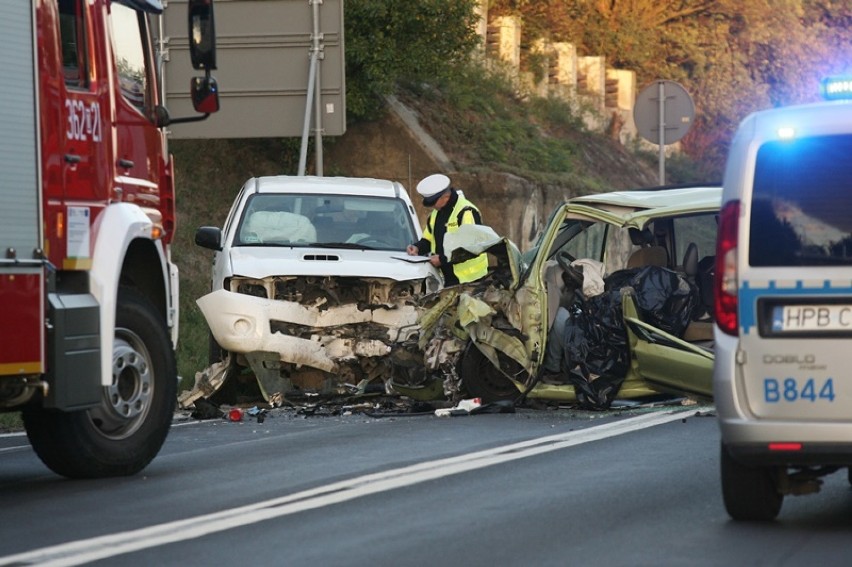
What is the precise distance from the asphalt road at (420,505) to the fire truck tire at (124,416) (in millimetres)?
127

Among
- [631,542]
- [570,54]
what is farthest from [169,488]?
[570,54]

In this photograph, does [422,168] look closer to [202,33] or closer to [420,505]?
[202,33]

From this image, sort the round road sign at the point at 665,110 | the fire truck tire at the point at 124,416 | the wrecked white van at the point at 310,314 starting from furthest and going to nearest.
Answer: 1. the round road sign at the point at 665,110
2. the wrecked white van at the point at 310,314
3. the fire truck tire at the point at 124,416

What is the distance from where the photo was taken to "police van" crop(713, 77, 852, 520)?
7652mm

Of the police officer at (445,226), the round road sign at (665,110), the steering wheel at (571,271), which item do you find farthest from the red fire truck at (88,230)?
the round road sign at (665,110)

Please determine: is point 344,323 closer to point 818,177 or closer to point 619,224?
point 619,224

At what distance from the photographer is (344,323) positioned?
1462 cm

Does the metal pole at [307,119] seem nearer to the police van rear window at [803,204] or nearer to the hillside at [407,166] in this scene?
the hillside at [407,166]

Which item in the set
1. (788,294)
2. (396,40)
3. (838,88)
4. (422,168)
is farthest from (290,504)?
(422,168)

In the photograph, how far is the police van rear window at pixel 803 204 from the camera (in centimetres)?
775

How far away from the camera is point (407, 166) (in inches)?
1091

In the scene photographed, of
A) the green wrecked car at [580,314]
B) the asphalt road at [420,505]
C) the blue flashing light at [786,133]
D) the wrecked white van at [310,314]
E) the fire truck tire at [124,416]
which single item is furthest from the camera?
the wrecked white van at [310,314]

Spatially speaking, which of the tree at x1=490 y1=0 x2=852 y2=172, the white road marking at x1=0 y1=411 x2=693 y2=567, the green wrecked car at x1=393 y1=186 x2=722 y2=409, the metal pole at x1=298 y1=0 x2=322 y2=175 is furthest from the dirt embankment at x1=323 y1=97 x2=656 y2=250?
the white road marking at x1=0 y1=411 x2=693 y2=567

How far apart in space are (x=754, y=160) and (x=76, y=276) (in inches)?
143
